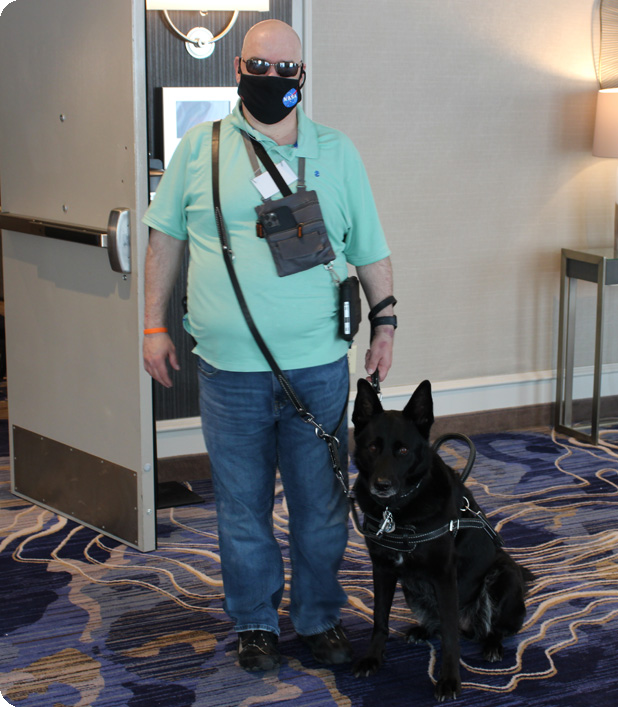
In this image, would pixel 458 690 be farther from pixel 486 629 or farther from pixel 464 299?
pixel 464 299

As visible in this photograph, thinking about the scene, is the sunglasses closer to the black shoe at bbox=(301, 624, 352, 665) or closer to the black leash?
the black leash

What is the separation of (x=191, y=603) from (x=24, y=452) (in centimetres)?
103

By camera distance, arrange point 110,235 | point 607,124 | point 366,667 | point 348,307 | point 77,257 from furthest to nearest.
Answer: point 607,124 → point 77,257 → point 110,235 → point 366,667 → point 348,307

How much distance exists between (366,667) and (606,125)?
2481 millimetres

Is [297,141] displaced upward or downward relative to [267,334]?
upward

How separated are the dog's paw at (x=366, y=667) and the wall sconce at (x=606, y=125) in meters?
2.20

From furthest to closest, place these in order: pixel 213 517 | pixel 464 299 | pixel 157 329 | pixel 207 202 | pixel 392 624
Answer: pixel 464 299 → pixel 213 517 → pixel 392 624 → pixel 157 329 → pixel 207 202

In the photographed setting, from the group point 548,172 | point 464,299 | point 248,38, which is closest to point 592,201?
point 548,172

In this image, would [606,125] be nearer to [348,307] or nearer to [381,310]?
[381,310]

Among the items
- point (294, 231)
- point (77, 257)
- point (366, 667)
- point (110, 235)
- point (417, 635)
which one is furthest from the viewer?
point (77, 257)

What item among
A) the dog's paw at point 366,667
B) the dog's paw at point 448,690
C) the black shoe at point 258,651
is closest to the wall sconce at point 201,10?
the black shoe at point 258,651

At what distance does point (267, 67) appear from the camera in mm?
1924

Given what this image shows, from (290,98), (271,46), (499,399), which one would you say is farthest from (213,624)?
(499,399)

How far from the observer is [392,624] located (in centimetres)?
237
